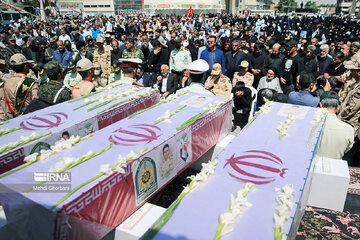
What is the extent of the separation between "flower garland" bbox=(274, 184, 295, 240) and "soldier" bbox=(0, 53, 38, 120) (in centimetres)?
344

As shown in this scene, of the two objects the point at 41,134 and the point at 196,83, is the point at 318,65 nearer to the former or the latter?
the point at 196,83

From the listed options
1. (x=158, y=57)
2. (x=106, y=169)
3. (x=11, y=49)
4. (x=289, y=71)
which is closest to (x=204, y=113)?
(x=106, y=169)

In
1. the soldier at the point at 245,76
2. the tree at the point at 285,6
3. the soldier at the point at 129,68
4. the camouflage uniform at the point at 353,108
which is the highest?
the tree at the point at 285,6

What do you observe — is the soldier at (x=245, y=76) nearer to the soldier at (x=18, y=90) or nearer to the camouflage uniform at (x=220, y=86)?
the camouflage uniform at (x=220, y=86)

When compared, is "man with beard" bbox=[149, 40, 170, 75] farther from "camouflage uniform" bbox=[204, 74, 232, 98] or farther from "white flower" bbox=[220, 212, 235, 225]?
"white flower" bbox=[220, 212, 235, 225]

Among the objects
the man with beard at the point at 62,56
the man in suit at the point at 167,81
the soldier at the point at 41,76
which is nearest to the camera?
the man in suit at the point at 167,81

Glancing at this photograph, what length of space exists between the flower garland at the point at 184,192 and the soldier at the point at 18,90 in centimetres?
289

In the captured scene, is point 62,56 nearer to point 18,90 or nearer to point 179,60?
point 179,60

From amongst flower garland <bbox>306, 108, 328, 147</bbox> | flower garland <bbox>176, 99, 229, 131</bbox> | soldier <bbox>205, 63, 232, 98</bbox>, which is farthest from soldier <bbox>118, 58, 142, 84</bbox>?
flower garland <bbox>306, 108, 328, 147</bbox>

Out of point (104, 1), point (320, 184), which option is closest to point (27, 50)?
point (320, 184)

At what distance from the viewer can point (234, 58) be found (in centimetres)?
623

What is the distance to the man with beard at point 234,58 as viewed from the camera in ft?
20.2

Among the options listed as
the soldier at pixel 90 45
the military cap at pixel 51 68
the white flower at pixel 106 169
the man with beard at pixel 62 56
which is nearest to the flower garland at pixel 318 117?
the white flower at pixel 106 169

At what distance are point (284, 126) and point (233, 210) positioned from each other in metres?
1.37
